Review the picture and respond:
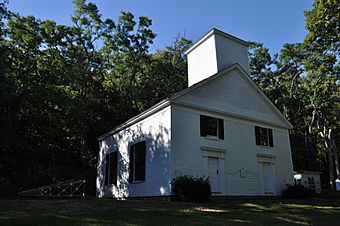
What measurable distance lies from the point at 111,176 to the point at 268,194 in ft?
29.5

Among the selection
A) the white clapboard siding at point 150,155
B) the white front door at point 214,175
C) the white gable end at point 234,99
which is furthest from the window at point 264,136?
the white clapboard siding at point 150,155

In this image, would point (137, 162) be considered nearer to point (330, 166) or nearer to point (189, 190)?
point (189, 190)

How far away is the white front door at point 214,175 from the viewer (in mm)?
13930

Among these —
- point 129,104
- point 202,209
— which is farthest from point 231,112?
point 129,104

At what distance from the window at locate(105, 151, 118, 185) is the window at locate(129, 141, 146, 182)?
2.10 m

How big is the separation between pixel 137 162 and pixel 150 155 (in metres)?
1.15

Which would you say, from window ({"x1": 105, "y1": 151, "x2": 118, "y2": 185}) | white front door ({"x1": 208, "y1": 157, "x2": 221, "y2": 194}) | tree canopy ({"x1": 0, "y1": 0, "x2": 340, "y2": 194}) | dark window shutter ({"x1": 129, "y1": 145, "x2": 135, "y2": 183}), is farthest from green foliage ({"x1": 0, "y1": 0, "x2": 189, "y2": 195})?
white front door ({"x1": 208, "y1": 157, "x2": 221, "y2": 194})

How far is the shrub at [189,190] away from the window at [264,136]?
19.2 ft

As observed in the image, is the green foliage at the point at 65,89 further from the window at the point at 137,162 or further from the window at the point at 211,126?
the window at the point at 211,126

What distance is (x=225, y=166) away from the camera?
14.5 meters

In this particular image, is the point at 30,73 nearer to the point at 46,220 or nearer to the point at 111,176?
the point at 111,176

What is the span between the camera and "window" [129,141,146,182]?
14344 mm

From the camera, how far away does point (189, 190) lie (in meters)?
11.8

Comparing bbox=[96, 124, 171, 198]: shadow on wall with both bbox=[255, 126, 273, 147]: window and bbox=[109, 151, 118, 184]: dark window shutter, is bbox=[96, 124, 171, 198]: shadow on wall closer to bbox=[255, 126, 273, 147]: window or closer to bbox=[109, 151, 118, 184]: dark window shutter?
bbox=[109, 151, 118, 184]: dark window shutter
